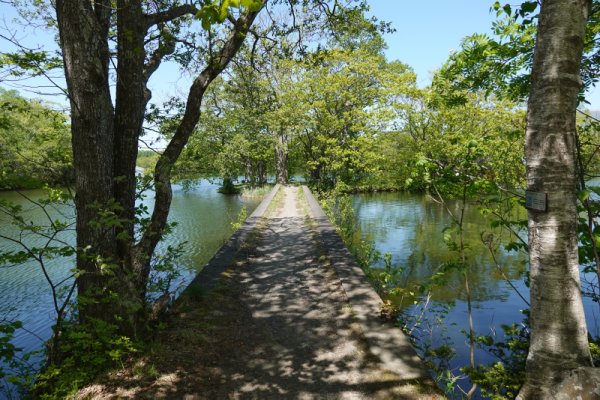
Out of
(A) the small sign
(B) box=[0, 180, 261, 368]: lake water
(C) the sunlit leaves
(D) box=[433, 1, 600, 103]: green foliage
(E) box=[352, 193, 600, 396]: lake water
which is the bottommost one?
(B) box=[0, 180, 261, 368]: lake water

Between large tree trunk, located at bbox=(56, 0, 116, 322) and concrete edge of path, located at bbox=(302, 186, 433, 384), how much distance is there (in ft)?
8.76

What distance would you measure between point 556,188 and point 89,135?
3.92 metres

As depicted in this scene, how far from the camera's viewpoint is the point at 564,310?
2.24m

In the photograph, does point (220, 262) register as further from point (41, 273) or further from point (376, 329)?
point (41, 273)

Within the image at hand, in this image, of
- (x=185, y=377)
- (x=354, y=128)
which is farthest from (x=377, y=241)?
(x=354, y=128)

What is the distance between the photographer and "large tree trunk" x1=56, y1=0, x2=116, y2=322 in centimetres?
327

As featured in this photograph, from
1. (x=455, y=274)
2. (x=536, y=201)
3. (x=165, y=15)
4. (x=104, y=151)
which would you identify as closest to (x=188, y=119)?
(x=165, y=15)

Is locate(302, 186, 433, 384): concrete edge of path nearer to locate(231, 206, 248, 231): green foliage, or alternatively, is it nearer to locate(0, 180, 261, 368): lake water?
locate(0, 180, 261, 368): lake water

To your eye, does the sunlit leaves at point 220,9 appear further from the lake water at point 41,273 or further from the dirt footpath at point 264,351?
the dirt footpath at point 264,351

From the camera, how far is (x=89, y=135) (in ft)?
11.2

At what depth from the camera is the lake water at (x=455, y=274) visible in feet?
18.3

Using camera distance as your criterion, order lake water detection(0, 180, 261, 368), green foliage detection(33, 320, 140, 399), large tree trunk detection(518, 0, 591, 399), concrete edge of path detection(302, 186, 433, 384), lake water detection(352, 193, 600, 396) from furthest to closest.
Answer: lake water detection(0, 180, 261, 368)
lake water detection(352, 193, 600, 396)
concrete edge of path detection(302, 186, 433, 384)
green foliage detection(33, 320, 140, 399)
large tree trunk detection(518, 0, 591, 399)

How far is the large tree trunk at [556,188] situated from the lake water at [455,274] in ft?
4.67

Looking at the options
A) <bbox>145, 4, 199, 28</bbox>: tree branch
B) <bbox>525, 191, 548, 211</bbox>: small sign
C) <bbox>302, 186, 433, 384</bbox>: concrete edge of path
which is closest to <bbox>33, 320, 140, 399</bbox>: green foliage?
<bbox>302, 186, 433, 384</bbox>: concrete edge of path
